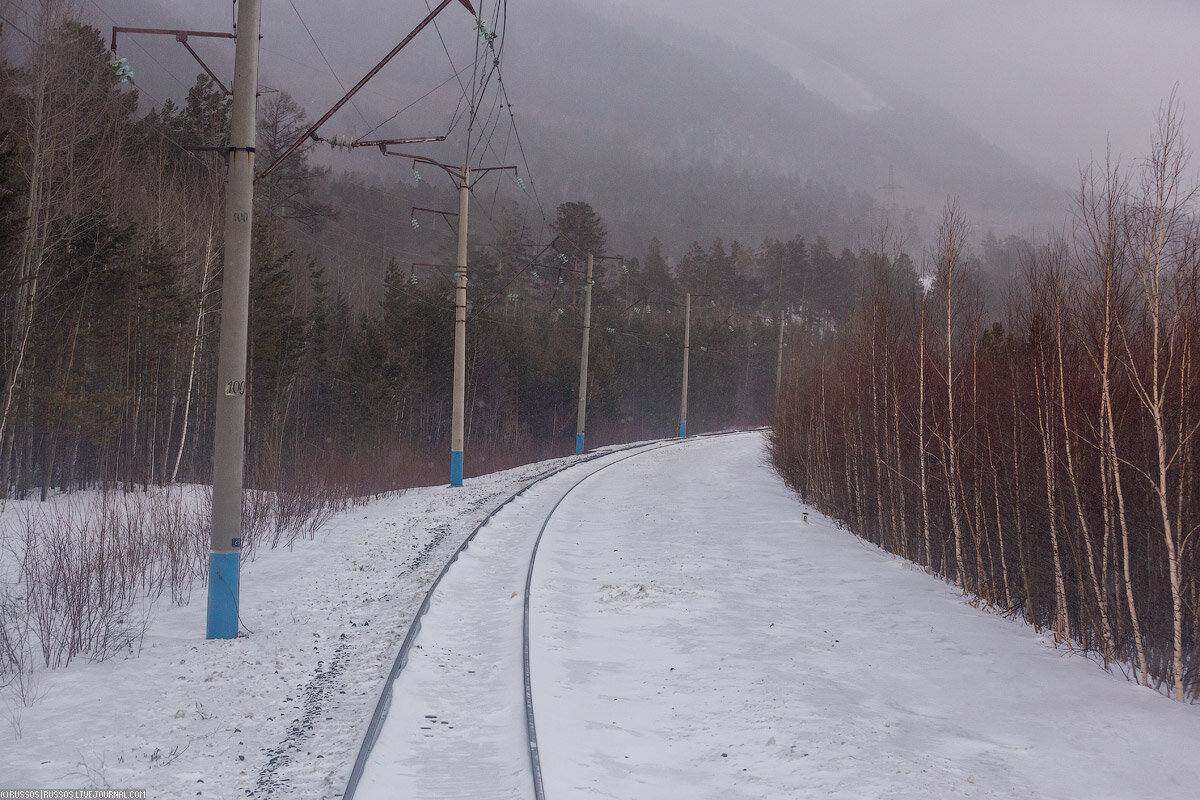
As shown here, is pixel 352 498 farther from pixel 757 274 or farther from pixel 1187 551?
pixel 757 274

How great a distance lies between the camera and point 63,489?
61.9ft

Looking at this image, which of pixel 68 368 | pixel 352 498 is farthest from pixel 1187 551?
pixel 68 368

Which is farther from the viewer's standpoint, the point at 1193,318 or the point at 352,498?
the point at 352,498

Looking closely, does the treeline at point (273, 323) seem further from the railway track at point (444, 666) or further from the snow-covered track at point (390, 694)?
the snow-covered track at point (390, 694)

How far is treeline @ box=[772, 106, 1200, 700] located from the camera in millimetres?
6582

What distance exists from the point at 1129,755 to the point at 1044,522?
351 cm

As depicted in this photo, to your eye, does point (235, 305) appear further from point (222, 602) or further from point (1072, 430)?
point (1072, 430)

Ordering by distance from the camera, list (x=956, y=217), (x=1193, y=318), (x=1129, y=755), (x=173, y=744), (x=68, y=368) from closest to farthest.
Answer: (x=173, y=744) < (x=1129, y=755) < (x=1193, y=318) < (x=956, y=217) < (x=68, y=368)

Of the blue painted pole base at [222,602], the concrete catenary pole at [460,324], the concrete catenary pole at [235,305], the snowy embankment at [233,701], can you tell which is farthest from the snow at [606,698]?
the concrete catenary pole at [460,324]

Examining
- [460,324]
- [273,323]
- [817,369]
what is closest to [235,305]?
[460,324]

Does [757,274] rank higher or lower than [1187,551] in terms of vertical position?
higher

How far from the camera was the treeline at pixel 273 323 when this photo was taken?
57.6 feet

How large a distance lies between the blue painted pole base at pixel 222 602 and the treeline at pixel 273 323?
13.8 feet

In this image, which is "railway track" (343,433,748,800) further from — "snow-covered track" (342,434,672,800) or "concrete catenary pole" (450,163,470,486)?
"concrete catenary pole" (450,163,470,486)
